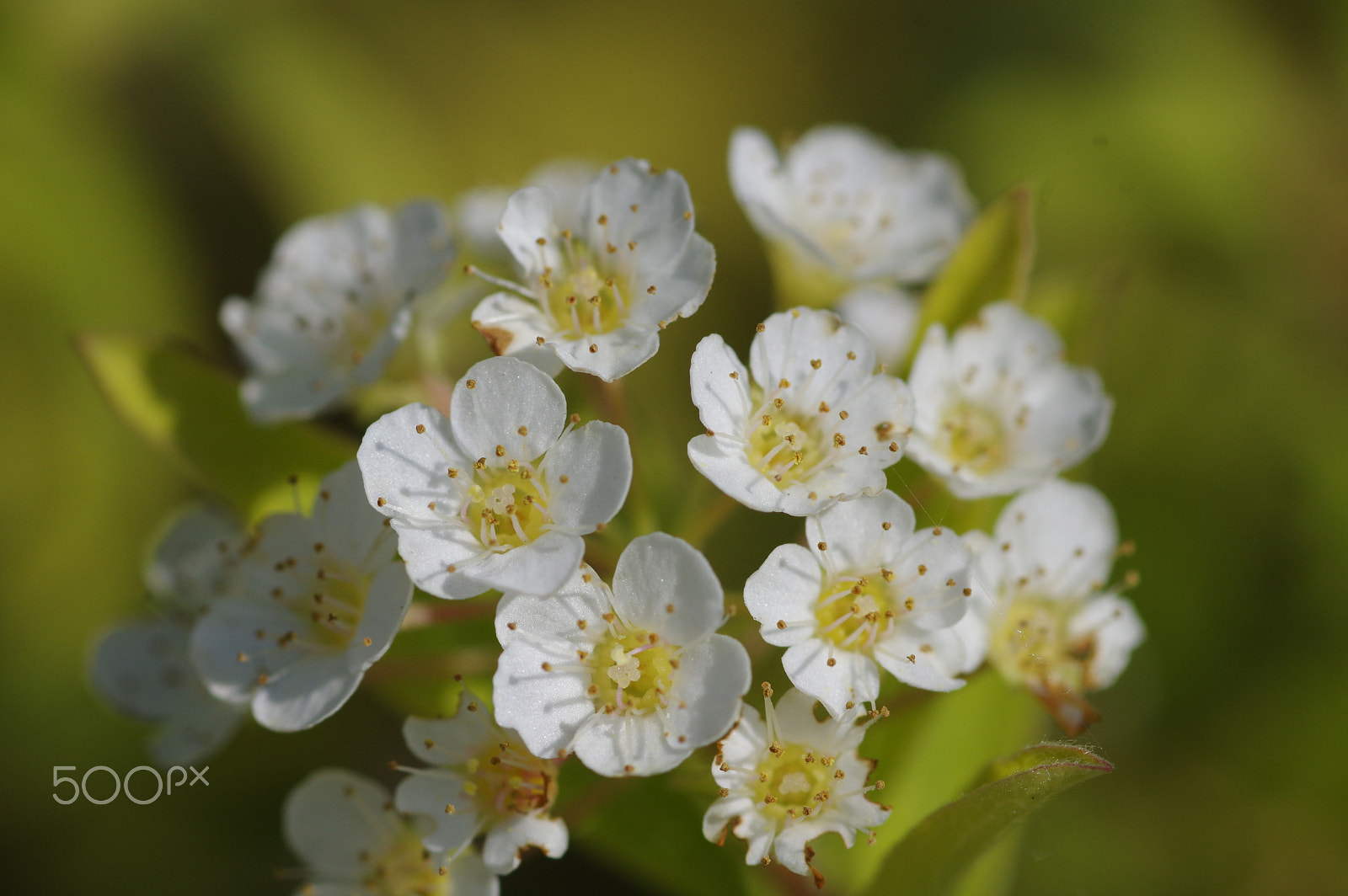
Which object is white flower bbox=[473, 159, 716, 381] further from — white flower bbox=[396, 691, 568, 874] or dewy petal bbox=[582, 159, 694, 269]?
white flower bbox=[396, 691, 568, 874]

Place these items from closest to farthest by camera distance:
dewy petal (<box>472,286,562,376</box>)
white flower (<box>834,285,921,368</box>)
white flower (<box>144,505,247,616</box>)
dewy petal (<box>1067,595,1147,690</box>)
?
dewy petal (<box>472,286,562,376</box>)
dewy petal (<box>1067,595,1147,690</box>)
white flower (<box>144,505,247,616</box>)
white flower (<box>834,285,921,368</box>)

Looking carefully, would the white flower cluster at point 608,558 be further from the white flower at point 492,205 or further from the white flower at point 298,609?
the white flower at point 492,205

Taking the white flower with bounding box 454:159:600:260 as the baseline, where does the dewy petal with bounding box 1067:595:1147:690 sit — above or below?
below

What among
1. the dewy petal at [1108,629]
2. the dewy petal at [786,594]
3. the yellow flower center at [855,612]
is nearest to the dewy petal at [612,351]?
the dewy petal at [786,594]

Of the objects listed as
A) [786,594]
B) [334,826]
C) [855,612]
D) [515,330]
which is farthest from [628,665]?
[334,826]

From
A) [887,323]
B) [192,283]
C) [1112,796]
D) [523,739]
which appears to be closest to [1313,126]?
[887,323]

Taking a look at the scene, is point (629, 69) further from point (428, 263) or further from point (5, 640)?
point (5, 640)

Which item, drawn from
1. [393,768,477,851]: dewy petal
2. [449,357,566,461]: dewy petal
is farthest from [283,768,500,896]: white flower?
[449,357,566,461]: dewy petal

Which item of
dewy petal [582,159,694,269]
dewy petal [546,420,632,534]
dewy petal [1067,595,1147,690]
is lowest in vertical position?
dewy petal [1067,595,1147,690]
